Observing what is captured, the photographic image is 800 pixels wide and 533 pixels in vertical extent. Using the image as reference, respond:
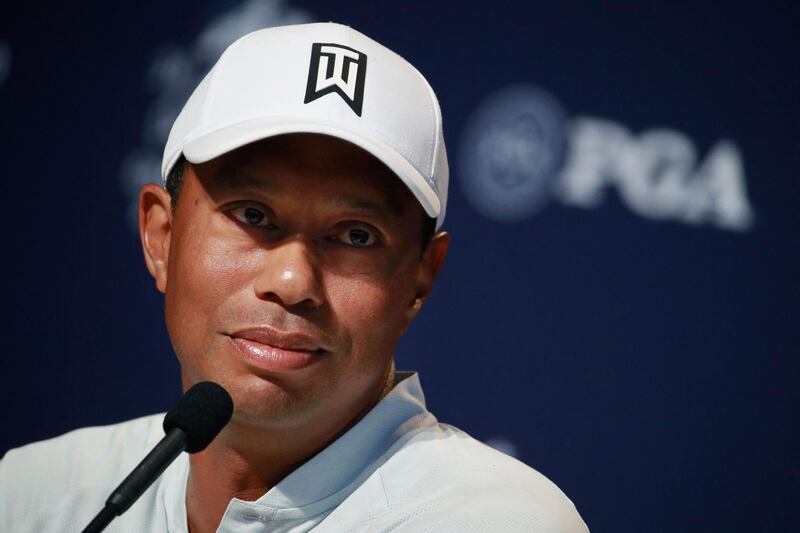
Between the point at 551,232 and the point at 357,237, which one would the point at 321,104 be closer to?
the point at 357,237

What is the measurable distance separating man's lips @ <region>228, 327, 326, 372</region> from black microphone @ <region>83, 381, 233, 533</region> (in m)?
0.15

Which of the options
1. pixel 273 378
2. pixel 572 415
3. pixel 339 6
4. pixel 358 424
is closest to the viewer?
pixel 273 378

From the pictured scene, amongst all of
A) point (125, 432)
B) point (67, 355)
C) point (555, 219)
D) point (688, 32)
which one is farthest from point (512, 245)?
point (67, 355)

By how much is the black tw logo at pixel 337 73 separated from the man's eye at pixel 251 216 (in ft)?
0.42

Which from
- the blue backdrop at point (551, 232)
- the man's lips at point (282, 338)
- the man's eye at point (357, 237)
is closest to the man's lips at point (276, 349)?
the man's lips at point (282, 338)

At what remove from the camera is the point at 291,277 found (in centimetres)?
99

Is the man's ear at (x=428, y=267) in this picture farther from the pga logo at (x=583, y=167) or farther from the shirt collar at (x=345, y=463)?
the pga logo at (x=583, y=167)

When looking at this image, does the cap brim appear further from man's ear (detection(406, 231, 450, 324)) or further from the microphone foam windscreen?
the microphone foam windscreen

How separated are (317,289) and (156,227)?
12.1 inches

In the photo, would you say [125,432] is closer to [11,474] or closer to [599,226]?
[11,474]

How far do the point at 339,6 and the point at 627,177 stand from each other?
25.0 inches

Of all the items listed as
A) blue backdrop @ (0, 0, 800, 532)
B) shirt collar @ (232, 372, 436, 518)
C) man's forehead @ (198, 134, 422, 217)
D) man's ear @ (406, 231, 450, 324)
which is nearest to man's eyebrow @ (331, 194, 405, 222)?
man's forehead @ (198, 134, 422, 217)

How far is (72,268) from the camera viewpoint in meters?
1.95

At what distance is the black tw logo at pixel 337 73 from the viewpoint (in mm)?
1068
